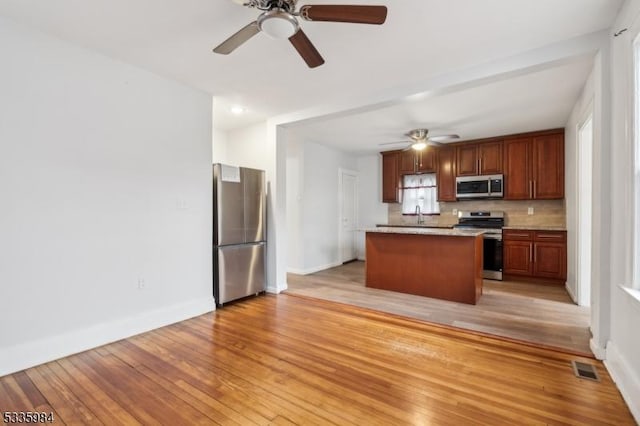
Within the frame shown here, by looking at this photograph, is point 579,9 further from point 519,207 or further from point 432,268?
point 519,207

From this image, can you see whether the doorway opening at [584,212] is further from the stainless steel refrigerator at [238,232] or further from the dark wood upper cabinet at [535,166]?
the stainless steel refrigerator at [238,232]

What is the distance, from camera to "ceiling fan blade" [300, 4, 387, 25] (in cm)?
172

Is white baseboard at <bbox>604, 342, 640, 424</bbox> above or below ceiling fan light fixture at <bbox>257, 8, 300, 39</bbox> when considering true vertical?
below

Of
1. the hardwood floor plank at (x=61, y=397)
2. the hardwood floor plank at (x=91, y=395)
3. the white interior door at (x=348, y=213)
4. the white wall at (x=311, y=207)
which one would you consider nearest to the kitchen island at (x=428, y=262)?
the white wall at (x=311, y=207)

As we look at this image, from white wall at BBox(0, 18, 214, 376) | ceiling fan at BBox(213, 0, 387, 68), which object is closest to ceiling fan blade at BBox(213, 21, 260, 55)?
ceiling fan at BBox(213, 0, 387, 68)

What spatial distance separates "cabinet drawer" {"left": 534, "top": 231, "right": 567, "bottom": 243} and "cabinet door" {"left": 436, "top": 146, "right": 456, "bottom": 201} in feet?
5.00

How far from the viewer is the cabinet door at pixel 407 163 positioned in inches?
254

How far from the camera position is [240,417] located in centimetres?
172

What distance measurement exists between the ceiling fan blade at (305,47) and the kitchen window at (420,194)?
4.69m

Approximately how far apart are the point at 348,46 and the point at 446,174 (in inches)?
163

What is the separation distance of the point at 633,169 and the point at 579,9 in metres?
1.15

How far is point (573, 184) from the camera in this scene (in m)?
4.10

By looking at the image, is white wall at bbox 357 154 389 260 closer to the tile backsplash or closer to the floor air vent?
the tile backsplash

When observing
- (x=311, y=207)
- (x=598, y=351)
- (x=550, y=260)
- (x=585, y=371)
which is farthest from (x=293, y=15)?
(x=550, y=260)
